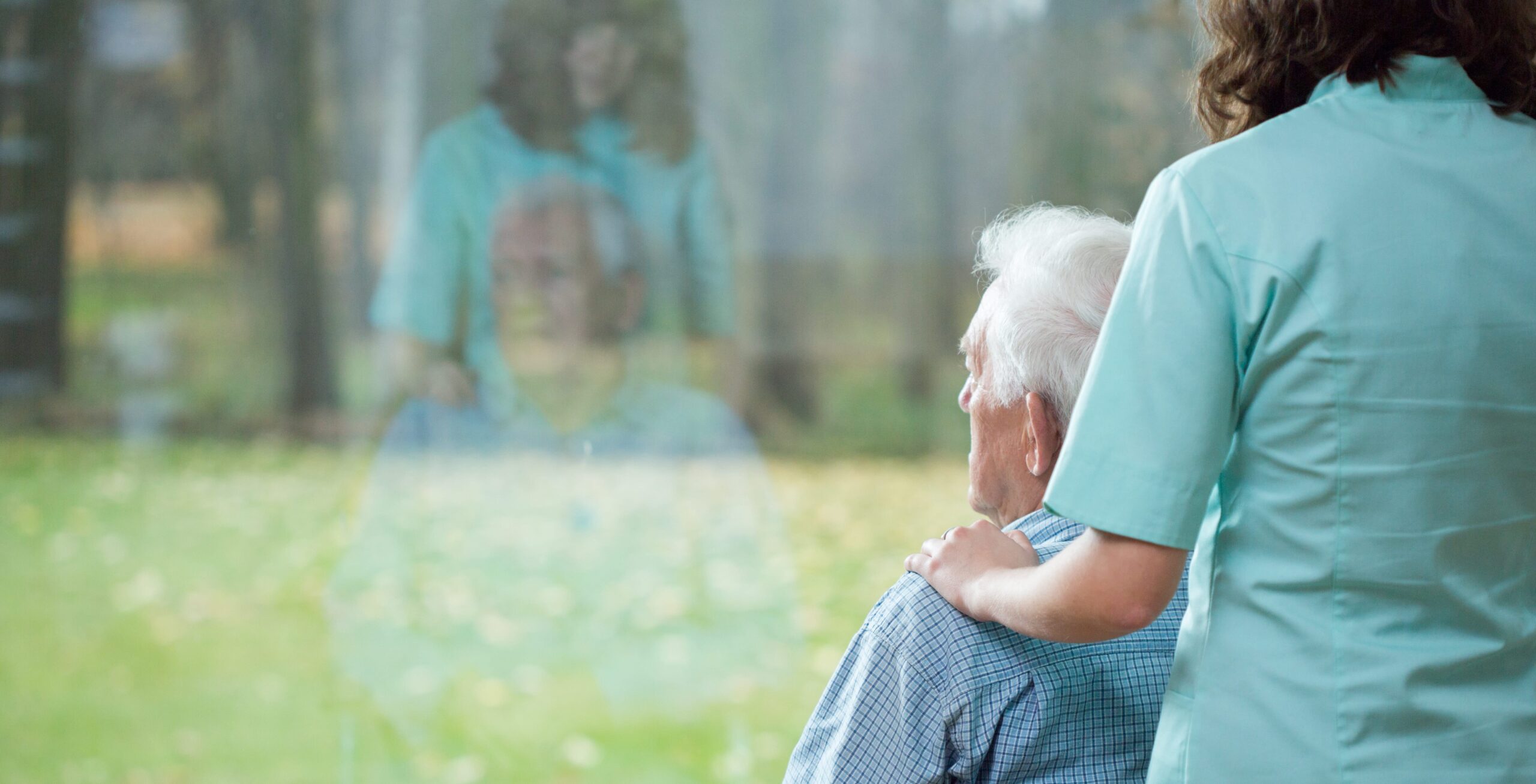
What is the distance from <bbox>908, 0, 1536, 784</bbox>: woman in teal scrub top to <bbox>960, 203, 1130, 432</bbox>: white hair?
8.4 inches

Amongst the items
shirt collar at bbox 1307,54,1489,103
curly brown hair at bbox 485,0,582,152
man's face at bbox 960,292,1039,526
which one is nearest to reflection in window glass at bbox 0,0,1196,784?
curly brown hair at bbox 485,0,582,152

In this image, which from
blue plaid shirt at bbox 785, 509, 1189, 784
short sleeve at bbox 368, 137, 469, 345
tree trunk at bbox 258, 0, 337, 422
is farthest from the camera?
tree trunk at bbox 258, 0, 337, 422

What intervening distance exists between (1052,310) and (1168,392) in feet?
0.88

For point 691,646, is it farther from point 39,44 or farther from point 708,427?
point 39,44

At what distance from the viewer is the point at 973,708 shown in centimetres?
94

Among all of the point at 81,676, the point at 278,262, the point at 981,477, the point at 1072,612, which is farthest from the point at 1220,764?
the point at 278,262

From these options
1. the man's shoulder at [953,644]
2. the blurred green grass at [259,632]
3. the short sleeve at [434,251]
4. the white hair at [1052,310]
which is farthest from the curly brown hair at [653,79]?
the man's shoulder at [953,644]

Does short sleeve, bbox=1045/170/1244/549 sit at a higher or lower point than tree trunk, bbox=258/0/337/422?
higher

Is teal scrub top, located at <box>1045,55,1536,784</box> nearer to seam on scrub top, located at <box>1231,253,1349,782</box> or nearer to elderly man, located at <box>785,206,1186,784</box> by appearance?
seam on scrub top, located at <box>1231,253,1349,782</box>

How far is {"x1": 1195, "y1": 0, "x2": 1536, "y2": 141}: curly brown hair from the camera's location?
2.58 ft

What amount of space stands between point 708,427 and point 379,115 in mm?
1349

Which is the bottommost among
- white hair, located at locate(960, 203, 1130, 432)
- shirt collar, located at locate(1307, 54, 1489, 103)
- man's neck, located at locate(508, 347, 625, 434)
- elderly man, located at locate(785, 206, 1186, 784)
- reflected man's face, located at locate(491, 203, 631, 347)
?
man's neck, located at locate(508, 347, 625, 434)

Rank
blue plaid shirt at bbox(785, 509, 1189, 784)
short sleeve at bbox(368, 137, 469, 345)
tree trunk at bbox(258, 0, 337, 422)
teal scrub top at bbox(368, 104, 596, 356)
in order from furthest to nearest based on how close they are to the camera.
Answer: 1. tree trunk at bbox(258, 0, 337, 422)
2. short sleeve at bbox(368, 137, 469, 345)
3. teal scrub top at bbox(368, 104, 596, 356)
4. blue plaid shirt at bbox(785, 509, 1189, 784)

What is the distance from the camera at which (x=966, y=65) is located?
13.9 ft
